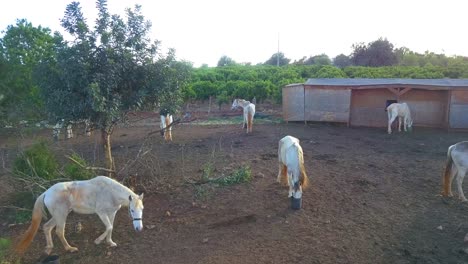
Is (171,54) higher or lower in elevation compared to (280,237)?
higher

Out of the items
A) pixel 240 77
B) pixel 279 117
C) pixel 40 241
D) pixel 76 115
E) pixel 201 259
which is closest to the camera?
pixel 201 259

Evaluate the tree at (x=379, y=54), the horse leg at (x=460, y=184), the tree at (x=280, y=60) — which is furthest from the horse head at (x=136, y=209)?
the tree at (x=280, y=60)

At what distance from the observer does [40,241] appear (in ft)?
21.7

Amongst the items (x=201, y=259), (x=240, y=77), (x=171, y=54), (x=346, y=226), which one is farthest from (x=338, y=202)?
(x=240, y=77)

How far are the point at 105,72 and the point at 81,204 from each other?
2775mm

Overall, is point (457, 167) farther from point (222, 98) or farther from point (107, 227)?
point (222, 98)

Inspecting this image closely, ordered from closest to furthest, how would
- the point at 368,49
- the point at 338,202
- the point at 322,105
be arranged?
the point at 338,202, the point at 322,105, the point at 368,49

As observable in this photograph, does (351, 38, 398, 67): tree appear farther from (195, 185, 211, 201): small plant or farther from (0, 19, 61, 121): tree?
(195, 185, 211, 201): small plant

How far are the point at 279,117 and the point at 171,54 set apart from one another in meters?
15.2

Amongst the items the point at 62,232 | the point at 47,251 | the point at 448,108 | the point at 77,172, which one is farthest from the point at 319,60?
the point at 47,251

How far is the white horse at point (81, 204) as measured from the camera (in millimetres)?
5977

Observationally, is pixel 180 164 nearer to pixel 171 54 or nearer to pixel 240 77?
pixel 171 54

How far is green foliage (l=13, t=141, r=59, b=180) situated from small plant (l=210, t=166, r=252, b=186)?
386 cm

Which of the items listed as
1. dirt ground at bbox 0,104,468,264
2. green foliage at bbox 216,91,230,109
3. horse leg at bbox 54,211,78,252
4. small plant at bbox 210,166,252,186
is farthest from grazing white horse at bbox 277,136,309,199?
green foliage at bbox 216,91,230,109
